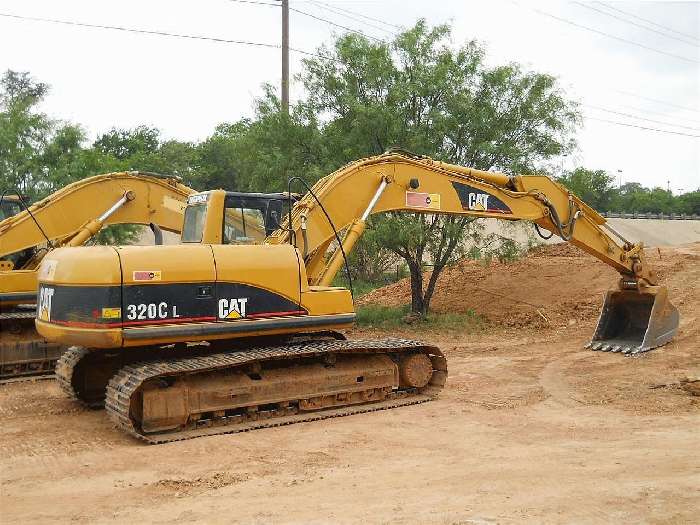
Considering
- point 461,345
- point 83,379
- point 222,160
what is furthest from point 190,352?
point 222,160

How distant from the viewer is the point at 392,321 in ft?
56.9

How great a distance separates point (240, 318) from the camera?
28.3ft

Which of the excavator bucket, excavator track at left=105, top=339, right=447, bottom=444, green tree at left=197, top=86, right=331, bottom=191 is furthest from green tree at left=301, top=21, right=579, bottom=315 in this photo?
excavator track at left=105, top=339, right=447, bottom=444

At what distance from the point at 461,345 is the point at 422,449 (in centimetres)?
A: 750

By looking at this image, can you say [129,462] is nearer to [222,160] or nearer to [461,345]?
[461,345]

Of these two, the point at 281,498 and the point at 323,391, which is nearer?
the point at 281,498

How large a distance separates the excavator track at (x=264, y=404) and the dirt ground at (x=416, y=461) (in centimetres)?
Result: 22

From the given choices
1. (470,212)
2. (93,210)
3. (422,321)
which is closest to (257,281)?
(470,212)

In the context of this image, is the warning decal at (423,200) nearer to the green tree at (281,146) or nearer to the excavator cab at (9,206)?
the green tree at (281,146)

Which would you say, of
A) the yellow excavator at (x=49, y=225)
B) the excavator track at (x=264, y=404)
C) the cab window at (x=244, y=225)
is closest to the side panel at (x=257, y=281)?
the excavator track at (x=264, y=404)

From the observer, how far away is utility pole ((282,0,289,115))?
18.8m

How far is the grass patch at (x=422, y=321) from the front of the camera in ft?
55.0

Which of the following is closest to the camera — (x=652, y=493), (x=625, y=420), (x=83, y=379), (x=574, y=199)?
(x=652, y=493)

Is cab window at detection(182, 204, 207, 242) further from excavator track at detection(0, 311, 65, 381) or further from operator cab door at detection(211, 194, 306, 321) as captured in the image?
excavator track at detection(0, 311, 65, 381)
